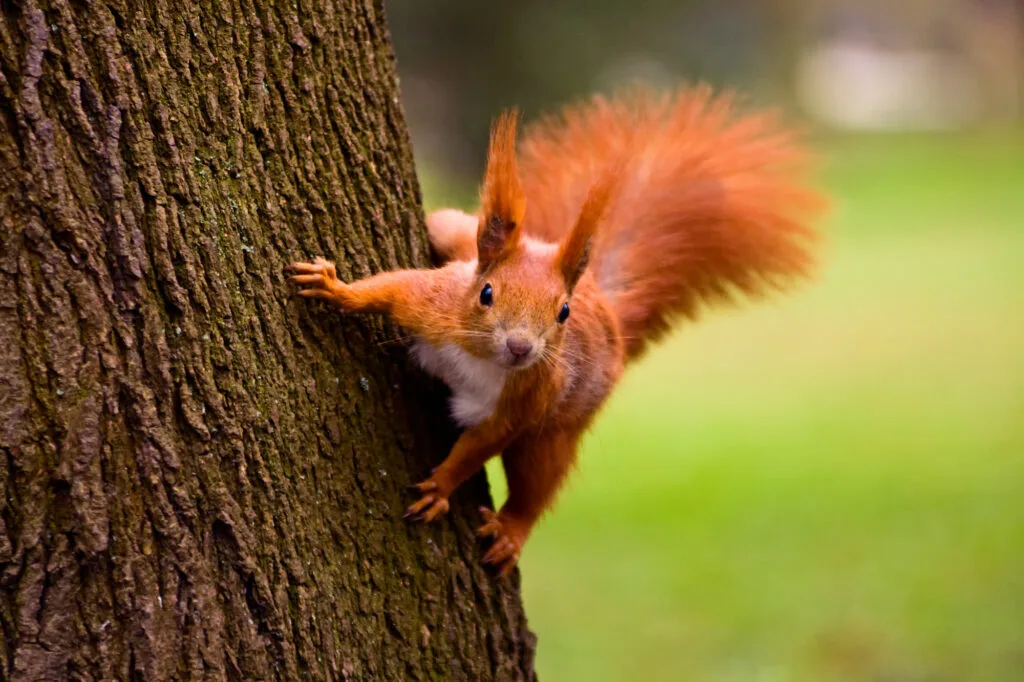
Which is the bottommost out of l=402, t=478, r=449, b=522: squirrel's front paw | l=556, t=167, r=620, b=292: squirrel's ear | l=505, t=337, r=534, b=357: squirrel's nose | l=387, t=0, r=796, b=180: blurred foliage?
l=387, t=0, r=796, b=180: blurred foliage

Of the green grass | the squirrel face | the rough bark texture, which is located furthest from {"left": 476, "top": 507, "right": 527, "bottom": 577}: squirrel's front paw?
the green grass

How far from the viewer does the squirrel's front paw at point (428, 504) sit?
6.71 ft

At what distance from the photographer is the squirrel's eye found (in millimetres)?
2150

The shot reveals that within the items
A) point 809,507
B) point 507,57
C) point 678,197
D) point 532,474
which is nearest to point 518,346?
point 532,474

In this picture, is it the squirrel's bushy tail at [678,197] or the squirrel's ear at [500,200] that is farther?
the squirrel's bushy tail at [678,197]

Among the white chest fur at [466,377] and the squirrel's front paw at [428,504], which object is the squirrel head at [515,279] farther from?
the squirrel's front paw at [428,504]

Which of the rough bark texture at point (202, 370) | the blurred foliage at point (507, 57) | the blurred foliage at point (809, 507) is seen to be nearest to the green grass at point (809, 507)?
the blurred foliage at point (809, 507)

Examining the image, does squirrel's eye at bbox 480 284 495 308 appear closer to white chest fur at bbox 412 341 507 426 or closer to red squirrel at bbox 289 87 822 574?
red squirrel at bbox 289 87 822 574

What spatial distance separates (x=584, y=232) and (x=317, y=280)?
49 cm

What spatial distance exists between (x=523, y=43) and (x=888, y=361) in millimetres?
3602

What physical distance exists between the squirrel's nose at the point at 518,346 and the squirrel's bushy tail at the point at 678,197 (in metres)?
0.58

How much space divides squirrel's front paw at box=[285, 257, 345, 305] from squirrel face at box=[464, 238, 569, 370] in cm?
30

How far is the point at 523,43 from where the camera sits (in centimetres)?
802

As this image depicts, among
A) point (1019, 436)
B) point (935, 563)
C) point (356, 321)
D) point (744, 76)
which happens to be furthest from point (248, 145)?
point (744, 76)
